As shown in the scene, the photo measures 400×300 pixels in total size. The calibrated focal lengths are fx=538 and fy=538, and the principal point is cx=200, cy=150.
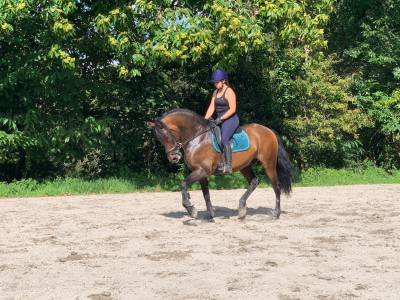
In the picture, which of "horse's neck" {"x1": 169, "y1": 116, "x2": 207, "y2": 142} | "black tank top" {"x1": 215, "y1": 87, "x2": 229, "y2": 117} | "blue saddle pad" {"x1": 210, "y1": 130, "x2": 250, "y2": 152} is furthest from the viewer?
"blue saddle pad" {"x1": 210, "y1": 130, "x2": 250, "y2": 152}

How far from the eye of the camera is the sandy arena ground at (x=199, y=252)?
205 inches

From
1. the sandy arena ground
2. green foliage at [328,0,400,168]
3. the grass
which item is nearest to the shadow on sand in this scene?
the sandy arena ground

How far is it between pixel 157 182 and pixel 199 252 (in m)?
8.80

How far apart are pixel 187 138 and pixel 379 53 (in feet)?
40.0

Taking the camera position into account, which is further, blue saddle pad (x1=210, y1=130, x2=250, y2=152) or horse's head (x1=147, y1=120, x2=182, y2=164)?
blue saddle pad (x1=210, y1=130, x2=250, y2=152)

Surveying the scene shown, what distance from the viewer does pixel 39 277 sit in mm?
5672

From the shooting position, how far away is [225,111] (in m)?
9.09

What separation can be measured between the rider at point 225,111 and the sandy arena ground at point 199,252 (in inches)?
46.5

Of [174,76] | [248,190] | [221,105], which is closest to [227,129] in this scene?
[221,105]

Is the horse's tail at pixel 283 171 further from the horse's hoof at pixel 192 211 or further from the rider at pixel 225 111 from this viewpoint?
the horse's hoof at pixel 192 211

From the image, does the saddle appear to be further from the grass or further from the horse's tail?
the grass

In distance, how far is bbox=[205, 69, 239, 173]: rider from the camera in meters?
9.01

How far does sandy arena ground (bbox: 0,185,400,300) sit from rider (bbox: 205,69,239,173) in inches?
46.5

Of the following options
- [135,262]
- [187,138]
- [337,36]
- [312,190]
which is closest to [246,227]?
[187,138]
